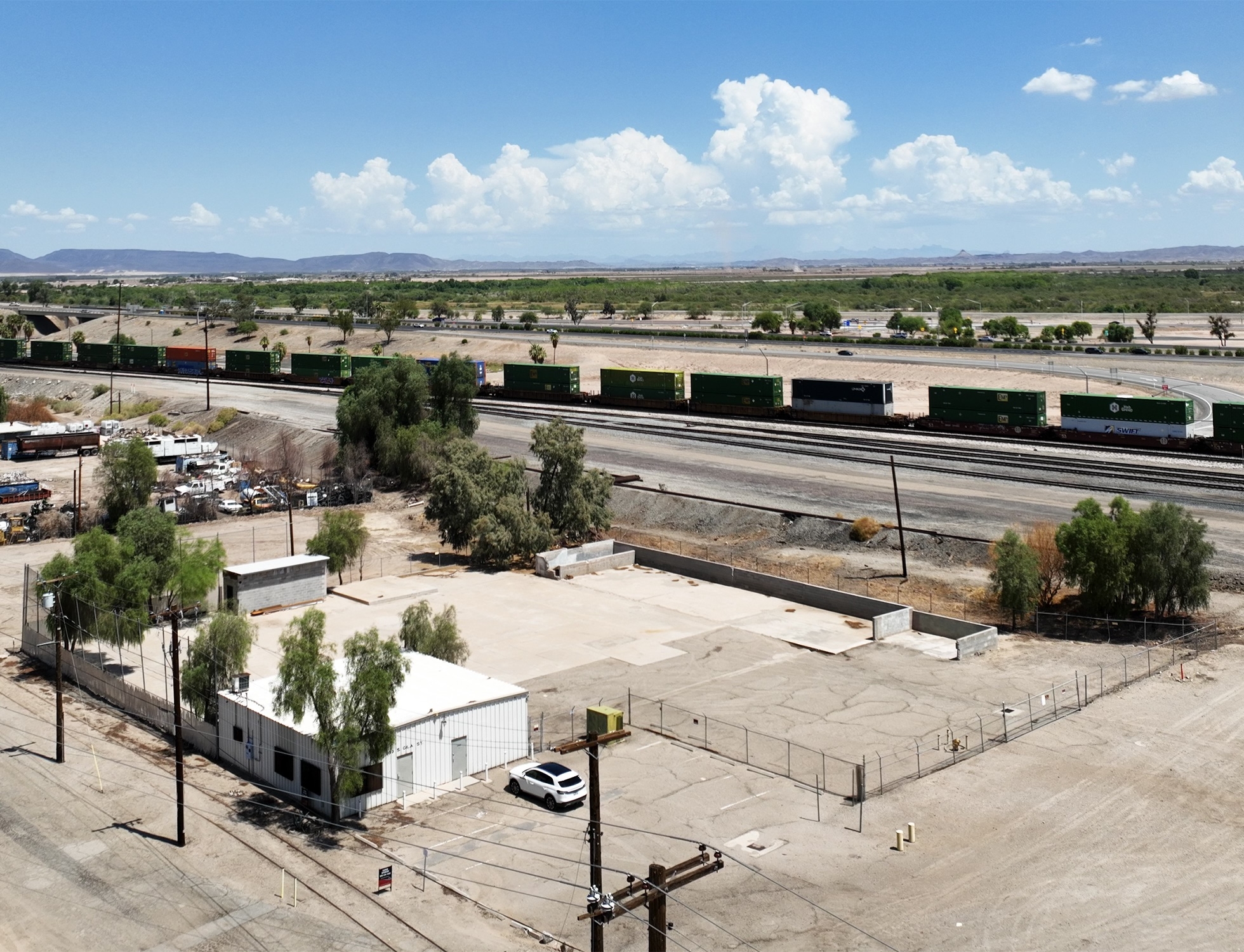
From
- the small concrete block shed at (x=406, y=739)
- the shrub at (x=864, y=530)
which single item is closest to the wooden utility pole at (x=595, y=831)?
the small concrete block shed at (x=406, y=739)

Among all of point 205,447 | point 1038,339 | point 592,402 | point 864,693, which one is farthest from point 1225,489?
point 1038,339

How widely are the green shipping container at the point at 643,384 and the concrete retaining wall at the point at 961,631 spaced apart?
5210cm

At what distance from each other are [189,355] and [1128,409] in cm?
10025

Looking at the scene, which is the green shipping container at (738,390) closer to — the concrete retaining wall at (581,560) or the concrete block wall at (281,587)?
the concrete retaining wall at (581,560)

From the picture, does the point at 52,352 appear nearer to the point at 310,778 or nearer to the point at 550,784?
the point at 310,778

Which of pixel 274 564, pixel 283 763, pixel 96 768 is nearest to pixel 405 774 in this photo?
pixel 283 763

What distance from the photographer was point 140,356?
13462 cm

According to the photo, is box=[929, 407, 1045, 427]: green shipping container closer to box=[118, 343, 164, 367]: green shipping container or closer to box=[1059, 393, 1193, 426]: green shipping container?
box=[1059, 393, 1193, 426]: green shipping container

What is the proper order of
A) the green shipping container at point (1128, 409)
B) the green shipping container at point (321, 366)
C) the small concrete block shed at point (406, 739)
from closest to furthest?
the small concrete block shed at point (406, 739)
the green shipping container at point (1128, 409)
the green shipping container at point (321, 366)

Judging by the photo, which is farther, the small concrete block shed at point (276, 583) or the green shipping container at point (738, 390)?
the green shipping container at point (738, 390)

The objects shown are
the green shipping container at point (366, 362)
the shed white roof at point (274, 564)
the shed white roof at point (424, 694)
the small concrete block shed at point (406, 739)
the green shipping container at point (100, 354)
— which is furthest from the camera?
the green shipping container at point (100, 354)

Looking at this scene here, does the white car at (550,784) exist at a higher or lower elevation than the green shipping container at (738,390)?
lower

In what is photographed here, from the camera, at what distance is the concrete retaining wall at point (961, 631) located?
1540 inches

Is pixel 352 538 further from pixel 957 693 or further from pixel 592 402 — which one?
pixel 592 402
